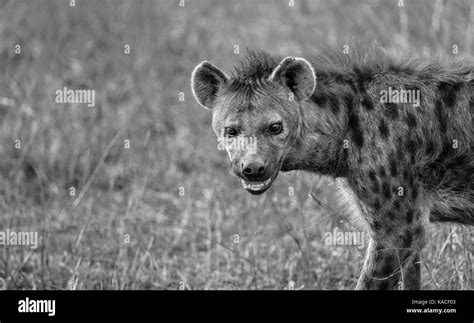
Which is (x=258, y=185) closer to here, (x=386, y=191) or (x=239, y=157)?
(x=239, y=157)

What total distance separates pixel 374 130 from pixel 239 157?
0.76 m

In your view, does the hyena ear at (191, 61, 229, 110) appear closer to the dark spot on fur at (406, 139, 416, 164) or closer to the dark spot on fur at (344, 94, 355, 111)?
the dark spot on fur at (344, 94, 355, 111)

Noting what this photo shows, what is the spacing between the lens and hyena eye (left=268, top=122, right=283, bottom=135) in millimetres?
5191

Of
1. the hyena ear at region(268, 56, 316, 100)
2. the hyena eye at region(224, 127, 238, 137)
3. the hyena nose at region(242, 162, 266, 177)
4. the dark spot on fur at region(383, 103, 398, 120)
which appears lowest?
the hyena nose at region(242, 162, 266, 177)

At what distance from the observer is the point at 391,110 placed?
538 cm

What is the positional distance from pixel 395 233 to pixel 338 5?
19.0 feet

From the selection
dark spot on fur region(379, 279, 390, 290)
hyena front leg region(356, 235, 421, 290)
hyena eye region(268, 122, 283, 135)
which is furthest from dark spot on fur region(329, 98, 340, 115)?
dark spot on fur region(379, 279, 390, 290)

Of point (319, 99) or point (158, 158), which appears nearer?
point (319, 99)

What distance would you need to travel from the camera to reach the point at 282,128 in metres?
5.22

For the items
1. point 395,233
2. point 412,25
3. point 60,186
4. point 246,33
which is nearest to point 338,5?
point 246,33

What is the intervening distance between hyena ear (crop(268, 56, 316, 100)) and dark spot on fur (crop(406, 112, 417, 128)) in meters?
0.53

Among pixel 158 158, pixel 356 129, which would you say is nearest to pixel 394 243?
pixel 356 129

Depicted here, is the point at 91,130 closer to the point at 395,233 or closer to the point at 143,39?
the point at 143,39
